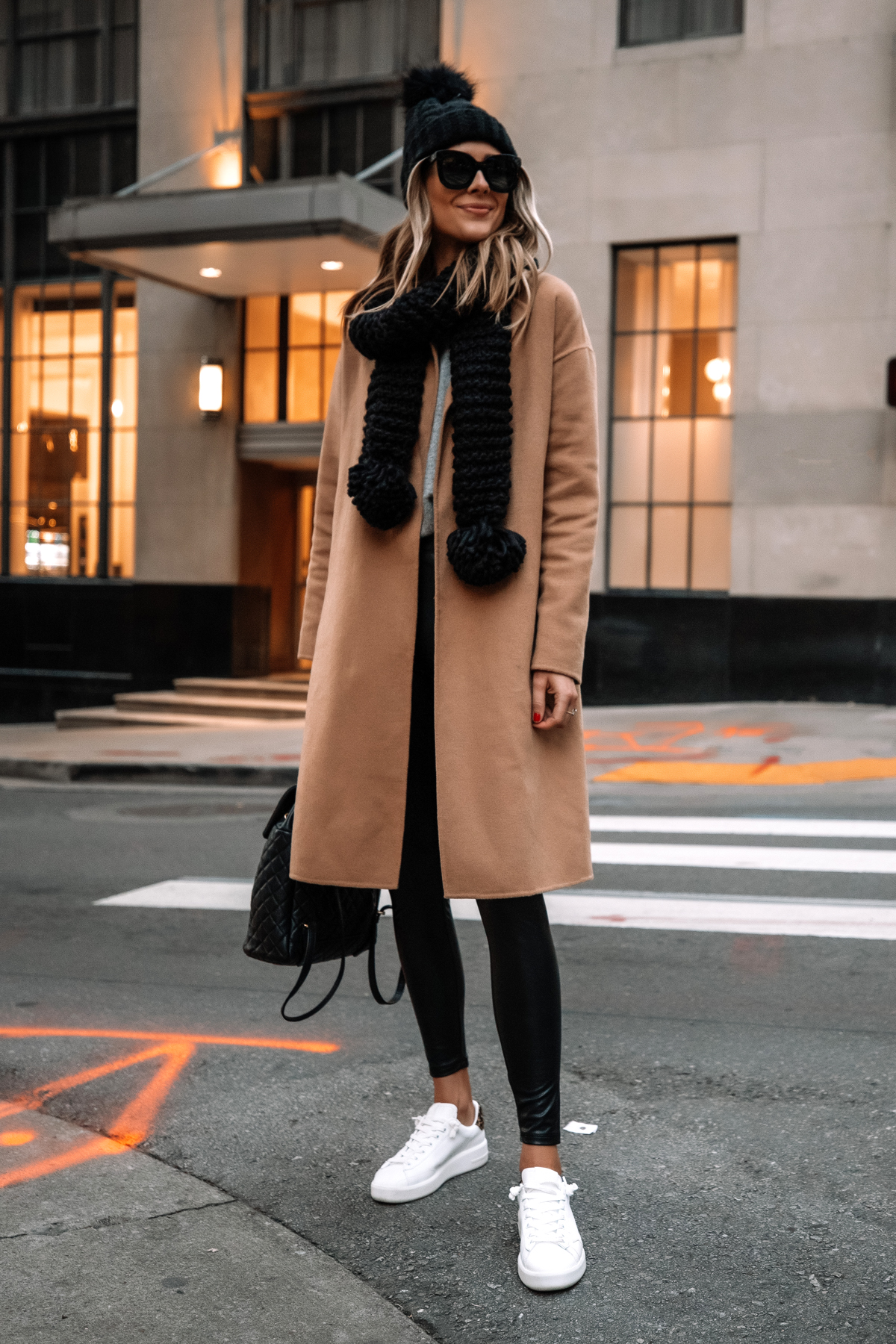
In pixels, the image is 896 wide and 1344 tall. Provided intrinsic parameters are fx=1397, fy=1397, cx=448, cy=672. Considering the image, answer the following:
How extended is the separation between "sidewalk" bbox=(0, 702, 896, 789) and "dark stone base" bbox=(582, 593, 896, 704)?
317 millimetres

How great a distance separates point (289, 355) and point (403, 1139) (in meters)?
A: 13.0

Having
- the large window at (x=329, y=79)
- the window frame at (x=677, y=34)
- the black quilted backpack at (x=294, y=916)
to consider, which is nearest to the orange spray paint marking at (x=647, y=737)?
the large window at (x=329, y=79)

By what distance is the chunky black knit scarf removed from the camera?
268 centimetres

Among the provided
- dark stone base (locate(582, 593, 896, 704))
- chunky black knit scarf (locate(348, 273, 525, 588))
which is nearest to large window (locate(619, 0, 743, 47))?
dark stone base (locate(582, 593, 896, 704))

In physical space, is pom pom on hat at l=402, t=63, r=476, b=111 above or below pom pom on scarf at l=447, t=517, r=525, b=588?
above

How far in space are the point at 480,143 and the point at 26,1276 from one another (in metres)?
2.33

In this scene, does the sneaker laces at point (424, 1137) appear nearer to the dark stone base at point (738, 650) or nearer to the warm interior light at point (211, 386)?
the dark stone base at point (738, 650)

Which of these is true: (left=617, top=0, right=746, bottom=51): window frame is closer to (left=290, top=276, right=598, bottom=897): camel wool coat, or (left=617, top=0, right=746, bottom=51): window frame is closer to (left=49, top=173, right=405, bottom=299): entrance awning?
(left=49, top=173, right=405, bottom=299): entrance awning

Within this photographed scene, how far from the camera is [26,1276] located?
252 centimetres

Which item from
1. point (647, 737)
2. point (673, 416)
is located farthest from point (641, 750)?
point (673, 416)

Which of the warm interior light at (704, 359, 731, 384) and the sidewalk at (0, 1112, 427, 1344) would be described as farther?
the warm interior light at (704, 359, 731, 384)

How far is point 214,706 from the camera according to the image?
14375 mm

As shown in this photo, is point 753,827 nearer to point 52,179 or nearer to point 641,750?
point 641,750

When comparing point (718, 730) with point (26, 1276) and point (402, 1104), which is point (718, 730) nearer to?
point (402, 1104)
